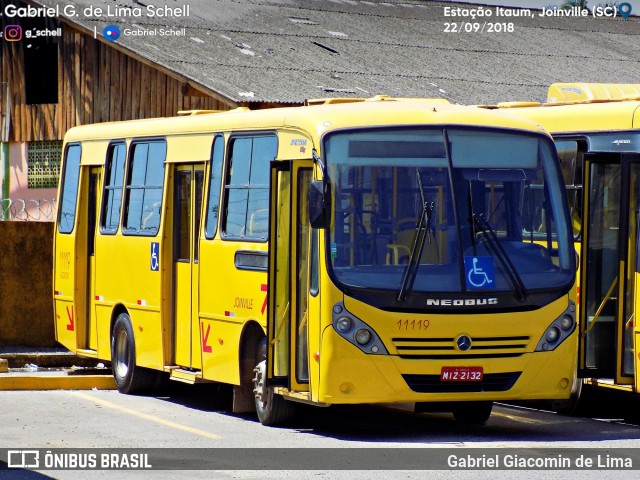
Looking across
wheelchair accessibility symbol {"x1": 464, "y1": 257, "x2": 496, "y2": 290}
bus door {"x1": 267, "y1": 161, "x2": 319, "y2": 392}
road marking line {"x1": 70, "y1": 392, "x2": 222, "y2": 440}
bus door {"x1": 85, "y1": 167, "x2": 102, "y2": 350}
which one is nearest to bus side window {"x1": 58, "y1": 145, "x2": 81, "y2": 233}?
bus door {"x1": 85, "y1": 167, "x2": 102, "y2": 350}

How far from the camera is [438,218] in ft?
43.8

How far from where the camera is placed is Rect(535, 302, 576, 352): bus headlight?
44.3 feet

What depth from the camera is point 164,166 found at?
55.6ft

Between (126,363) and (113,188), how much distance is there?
2020 millimetres

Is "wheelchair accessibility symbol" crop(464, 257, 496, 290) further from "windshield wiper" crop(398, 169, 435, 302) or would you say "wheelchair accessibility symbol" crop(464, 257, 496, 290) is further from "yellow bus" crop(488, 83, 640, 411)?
"yellow bus" crop(488, 83, 640, 411)

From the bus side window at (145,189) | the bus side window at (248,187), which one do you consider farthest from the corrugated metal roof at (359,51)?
the bus side window at (248,187)

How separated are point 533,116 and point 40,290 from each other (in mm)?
7990

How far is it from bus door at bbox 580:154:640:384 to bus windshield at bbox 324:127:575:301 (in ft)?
2.80

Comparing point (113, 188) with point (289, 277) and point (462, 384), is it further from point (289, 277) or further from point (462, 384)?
point (462, 384)

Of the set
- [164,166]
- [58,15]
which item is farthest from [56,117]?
[164,166]

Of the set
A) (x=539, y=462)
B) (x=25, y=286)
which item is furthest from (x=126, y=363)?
(x=539, y=462)

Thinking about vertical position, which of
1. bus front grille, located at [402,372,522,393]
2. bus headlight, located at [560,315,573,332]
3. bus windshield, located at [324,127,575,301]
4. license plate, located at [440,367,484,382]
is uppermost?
bus windshield, located at [324,127,575,301]

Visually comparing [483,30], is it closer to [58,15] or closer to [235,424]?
[58,15]

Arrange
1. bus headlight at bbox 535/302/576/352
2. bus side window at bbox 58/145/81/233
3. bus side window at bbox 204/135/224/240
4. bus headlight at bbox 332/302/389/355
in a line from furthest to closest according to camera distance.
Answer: bus side window at bbox 58/145/81/233 < bus side window at bbox 204/135/224/240 < bus headlight at bbox 535/302/576/352 < bus headlight at bbox 332/302/389/355
